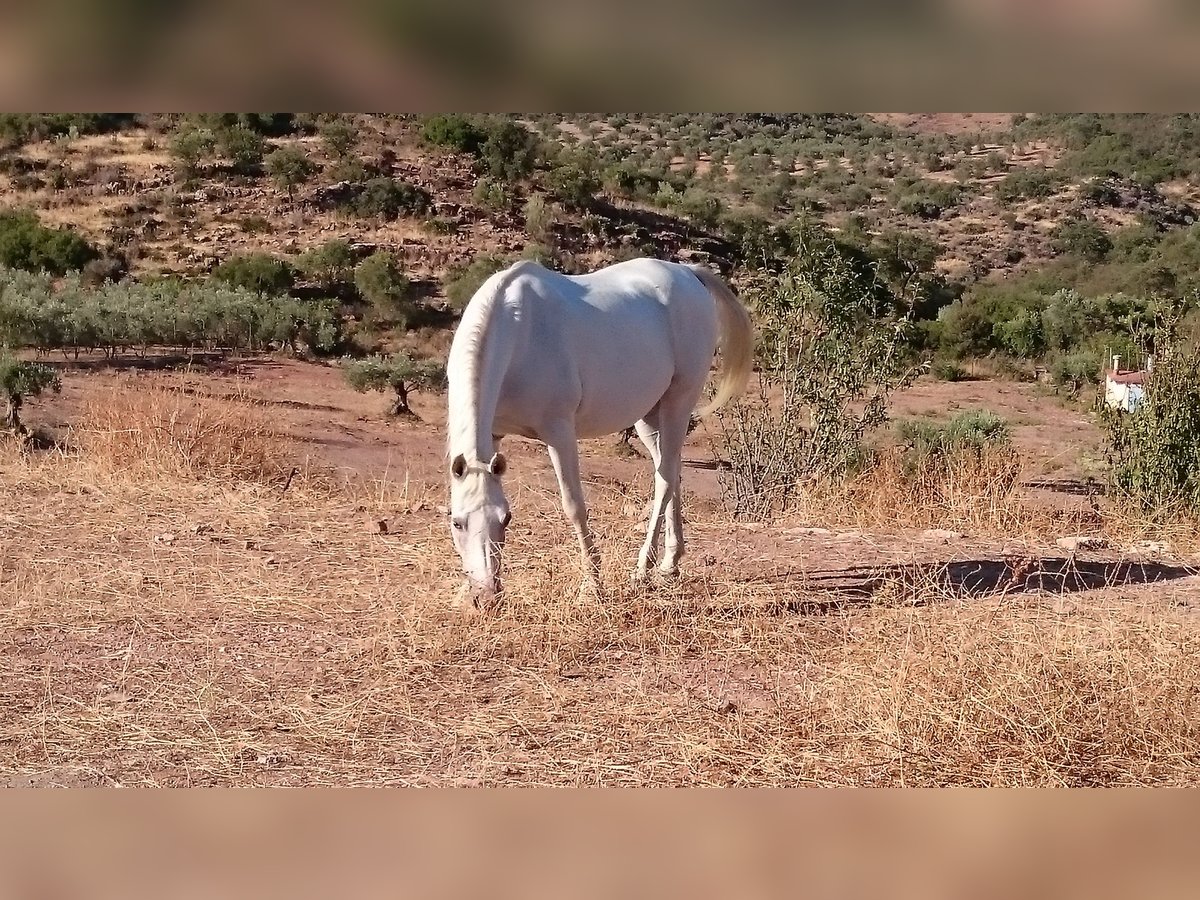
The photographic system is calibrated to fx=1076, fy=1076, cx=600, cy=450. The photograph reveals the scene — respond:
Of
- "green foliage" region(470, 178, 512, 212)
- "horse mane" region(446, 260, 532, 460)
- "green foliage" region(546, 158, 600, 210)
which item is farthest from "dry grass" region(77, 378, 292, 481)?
"green foliage" region(546, 158, 600, 210)

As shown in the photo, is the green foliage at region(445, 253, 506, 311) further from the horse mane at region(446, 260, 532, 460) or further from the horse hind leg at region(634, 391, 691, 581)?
the horse mane at region(446, 260, 532, 460)

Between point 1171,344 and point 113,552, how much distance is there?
25.2 ft

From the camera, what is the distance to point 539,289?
5.21m

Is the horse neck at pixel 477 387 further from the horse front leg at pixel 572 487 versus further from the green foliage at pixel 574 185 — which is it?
the green foliage at pixel 574 185

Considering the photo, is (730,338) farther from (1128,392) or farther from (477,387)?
(1128,392)

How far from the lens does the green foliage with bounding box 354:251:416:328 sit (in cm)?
2425

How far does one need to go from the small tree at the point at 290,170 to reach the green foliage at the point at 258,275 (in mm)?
5799

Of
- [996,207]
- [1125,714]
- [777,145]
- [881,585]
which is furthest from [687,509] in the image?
[777,145]

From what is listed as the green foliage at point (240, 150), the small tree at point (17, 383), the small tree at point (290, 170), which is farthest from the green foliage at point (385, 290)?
the small tree at point (17, 383)

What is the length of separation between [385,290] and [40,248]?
856 centimetres

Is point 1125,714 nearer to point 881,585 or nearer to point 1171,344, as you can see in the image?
point 881,585

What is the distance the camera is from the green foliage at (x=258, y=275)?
81.1 ft

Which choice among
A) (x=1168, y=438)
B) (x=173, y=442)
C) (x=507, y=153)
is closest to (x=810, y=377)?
(x=1168, y=438)

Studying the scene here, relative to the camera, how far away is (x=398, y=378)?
17641 millimetres
